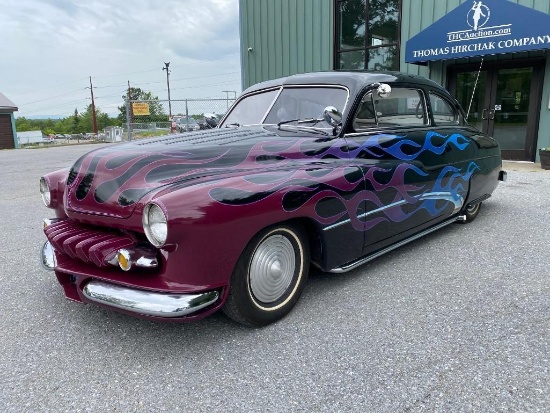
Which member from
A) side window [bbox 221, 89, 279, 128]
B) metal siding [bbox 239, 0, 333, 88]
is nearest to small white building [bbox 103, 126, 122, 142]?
metal siding [bbox 239, 0, 333, 88]

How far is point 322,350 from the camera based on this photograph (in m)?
2.40

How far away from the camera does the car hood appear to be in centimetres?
254

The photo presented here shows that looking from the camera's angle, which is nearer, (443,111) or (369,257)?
(369,257)

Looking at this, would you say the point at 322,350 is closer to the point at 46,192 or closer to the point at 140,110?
the point at 46,192

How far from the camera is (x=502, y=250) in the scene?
402 centimetres

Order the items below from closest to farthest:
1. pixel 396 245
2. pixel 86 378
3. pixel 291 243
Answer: pixel 86 378, pixel 291 243, pixel 396 245

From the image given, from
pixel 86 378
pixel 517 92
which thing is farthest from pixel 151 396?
pixel 517 92

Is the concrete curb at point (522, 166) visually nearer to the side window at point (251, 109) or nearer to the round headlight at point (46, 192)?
the side window at point (251, 109)

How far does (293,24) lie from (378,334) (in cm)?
1173

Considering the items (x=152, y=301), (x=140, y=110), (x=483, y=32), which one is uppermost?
(x=483, y=32)

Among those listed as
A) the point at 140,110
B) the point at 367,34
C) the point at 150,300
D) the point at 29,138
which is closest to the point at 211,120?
the point at 150,300

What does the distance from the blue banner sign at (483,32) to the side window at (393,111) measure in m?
5.49

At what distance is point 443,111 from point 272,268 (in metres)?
2.90

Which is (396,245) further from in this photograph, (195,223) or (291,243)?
(195,223)
